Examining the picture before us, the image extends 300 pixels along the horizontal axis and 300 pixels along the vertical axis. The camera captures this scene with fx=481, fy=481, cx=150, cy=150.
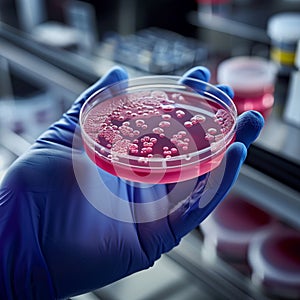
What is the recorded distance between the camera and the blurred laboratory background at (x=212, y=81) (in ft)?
3.97

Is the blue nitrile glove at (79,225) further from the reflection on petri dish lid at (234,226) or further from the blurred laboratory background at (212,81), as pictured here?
the reflection on petri dish lid at (234,226)

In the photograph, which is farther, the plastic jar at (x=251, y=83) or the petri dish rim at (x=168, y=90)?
the plastic jar at (x=251, y=83)

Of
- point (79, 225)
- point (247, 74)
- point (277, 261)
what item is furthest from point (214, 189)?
point (247, 74)

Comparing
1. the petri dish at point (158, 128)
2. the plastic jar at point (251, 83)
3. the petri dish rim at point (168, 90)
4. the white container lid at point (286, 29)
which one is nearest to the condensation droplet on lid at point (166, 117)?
the petri dish at point (158, 128)

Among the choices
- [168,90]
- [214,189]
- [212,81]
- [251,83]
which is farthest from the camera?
[212,81]

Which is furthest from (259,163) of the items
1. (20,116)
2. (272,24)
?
(20,116)

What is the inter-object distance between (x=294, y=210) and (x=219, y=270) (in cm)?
25

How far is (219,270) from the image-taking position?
4.02 ft

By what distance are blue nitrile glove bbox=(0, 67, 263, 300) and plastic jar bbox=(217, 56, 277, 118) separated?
1.73ft

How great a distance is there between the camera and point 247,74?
1.47 meters

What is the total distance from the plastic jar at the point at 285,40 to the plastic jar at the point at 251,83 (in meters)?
0.05

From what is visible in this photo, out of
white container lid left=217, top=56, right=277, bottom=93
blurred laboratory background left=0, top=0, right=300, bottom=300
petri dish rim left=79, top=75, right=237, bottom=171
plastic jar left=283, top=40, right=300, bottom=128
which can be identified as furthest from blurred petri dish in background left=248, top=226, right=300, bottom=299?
petri dish rim left=79, top=75, right=237, bottom=171

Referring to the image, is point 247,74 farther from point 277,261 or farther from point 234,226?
point 277,261

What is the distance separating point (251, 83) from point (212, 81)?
20 centimetres
